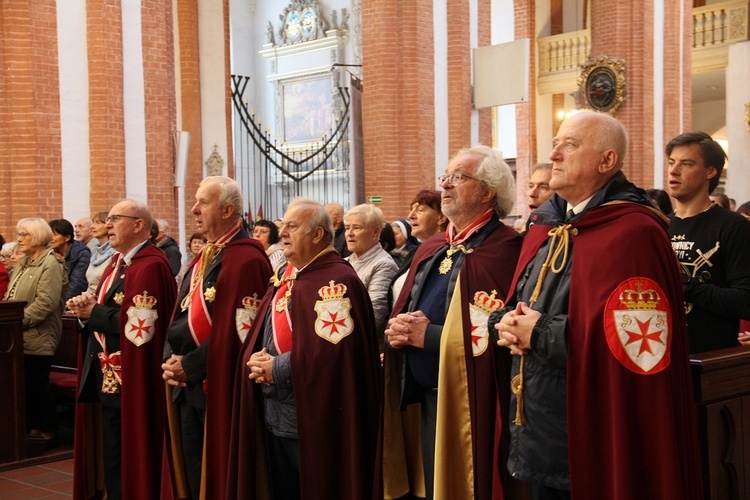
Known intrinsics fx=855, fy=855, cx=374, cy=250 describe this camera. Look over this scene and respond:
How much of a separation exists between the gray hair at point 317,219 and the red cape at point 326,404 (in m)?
0.12

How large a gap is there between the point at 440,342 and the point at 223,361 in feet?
4.64

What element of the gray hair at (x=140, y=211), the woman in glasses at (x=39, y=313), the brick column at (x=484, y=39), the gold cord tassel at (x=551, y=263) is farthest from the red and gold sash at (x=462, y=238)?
the brick column at (x=484, y=39)

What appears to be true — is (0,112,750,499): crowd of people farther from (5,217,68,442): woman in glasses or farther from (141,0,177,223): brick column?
(141,0,177,223): brick column

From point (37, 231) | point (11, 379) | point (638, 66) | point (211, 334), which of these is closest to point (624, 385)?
point (211, 334)

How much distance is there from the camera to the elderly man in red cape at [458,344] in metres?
3.71

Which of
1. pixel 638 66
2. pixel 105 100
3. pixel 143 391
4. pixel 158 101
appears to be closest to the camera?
pixel 143 391

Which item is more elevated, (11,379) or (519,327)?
(519,327)

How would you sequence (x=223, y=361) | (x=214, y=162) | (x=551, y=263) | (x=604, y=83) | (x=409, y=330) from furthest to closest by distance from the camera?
1. (x=604, y=83)
2. (x=214, y=162)
3. (x=223, y=361)
4. (x=409, y=330)
5. (x=551, y=263)

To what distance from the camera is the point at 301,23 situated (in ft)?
78.3

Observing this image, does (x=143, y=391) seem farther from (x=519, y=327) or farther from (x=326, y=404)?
(x=519, y=327)

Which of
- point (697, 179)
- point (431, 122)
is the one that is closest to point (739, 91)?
point (431, 122)

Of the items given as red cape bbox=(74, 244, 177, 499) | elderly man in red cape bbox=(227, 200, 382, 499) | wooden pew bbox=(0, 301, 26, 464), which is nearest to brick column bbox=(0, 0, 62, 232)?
wooden pew bbox=(0, 301, 26, 464)

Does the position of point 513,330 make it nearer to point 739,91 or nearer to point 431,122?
point 431,122

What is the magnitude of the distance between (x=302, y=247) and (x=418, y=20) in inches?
382
